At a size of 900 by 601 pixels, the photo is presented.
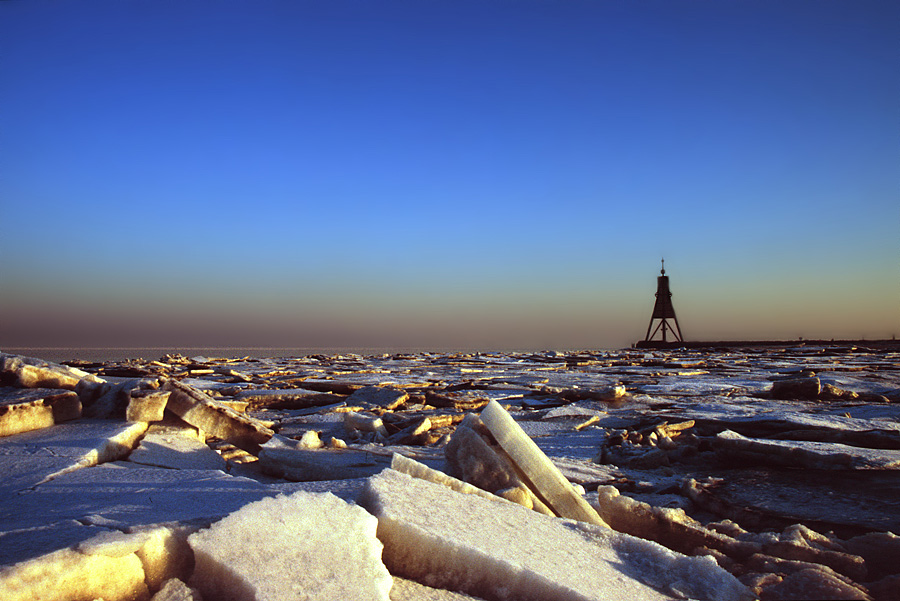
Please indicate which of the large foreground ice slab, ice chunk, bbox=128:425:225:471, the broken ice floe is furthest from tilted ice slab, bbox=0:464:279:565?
the large foreground ice slab

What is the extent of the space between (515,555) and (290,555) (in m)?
0.48

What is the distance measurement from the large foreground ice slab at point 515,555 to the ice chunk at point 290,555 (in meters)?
0.10

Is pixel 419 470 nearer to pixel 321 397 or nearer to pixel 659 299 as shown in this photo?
pixel 321 397

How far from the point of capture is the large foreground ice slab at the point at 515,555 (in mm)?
1179

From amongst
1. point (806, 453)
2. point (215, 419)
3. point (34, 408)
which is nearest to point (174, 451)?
point (215, 419)

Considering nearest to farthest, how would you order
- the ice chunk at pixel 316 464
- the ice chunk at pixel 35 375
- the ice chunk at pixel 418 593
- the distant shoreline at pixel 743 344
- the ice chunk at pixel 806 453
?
the ice chunk at pixel 418 593 → the ice chunk at pixel 316 464 → the ice chunk at pixel 806 453 → the ice chunk at pixel 35 375 → the distant shoreline at pixel 743 344

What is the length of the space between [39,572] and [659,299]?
24.8 meters

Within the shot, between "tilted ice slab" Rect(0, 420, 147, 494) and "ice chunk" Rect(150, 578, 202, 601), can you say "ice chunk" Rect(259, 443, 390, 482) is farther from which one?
"ice chunk" Rect(150, 578, 202, 601)

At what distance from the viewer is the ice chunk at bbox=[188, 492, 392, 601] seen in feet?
3.29

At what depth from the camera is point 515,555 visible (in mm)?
1229

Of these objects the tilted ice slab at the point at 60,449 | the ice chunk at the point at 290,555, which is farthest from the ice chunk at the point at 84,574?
the tilted ice slab at the point at 60,449

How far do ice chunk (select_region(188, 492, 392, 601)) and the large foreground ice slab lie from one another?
0.10m

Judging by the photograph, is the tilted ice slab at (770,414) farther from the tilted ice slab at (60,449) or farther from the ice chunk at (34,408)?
the ice chunk at (34,408)

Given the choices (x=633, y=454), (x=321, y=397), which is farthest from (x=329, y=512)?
(x=321, y=397)
